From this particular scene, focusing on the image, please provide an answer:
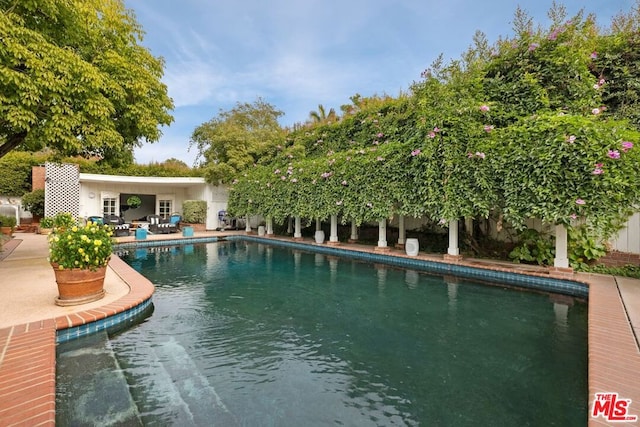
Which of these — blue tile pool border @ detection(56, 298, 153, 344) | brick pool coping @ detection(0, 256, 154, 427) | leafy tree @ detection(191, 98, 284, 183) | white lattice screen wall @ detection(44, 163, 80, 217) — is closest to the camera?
brick pool coping @ detection(0, 256, 154, 427)

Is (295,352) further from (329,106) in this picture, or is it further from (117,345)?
(329,106)

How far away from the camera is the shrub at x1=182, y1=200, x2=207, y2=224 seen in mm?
17750

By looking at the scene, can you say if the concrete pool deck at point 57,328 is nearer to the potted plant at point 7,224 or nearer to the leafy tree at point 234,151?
the potted plant at point 7,224

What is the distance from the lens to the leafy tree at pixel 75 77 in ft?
17.2

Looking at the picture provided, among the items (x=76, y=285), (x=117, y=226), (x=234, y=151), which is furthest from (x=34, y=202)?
(x=76, y=285)

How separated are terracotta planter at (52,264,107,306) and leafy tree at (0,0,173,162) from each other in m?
3.12

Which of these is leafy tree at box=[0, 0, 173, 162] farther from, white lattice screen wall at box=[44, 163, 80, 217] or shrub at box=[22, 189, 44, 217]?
shrub at box=[22, 189, 44, 217]

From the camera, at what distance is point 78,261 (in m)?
4.09

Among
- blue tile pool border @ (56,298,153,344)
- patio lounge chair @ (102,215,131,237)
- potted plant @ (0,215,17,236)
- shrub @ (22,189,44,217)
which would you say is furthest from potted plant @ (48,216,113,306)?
shrub @ (22,189,44,217)

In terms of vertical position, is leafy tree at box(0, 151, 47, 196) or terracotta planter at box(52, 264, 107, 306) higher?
leafy tree at box(0, 151, 47, 196)

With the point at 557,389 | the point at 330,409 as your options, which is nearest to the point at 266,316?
the point at 330,409

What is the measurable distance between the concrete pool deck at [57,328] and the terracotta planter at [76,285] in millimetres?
128

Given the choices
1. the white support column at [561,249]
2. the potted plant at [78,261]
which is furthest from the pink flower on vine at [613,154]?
the potted plant at [78,261]

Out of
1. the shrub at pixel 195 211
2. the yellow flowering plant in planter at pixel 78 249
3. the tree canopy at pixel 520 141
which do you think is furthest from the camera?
the shrub at pixel 195 211
